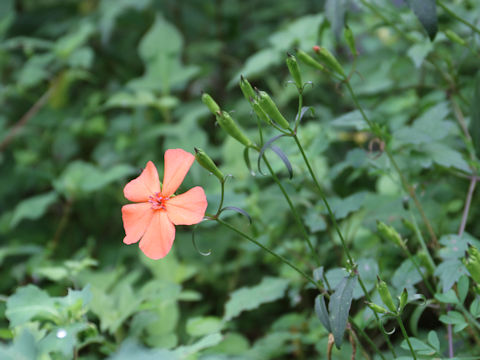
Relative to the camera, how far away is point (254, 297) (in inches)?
40.3

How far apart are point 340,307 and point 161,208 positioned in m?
0.29

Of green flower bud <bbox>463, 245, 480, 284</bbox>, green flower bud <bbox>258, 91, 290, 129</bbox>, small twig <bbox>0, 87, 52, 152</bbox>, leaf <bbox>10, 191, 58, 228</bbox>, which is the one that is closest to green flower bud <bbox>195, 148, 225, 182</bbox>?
green flower bud <bbox>258, 91, 290, 129</bbox>

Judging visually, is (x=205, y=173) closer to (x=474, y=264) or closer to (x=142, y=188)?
(x=142, y=188)

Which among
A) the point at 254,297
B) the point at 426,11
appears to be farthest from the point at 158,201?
the point at 426,11

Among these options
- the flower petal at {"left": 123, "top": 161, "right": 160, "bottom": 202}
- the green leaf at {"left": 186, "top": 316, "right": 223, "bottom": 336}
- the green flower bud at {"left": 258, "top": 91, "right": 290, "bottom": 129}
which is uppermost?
the flower petal at {"left": 123, "top": 161, "right": 160, "bottom": 202}

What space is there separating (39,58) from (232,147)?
30.2 inches

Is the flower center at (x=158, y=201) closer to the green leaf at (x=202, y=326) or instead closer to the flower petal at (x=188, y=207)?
the flower petal at (x=188, y=207)

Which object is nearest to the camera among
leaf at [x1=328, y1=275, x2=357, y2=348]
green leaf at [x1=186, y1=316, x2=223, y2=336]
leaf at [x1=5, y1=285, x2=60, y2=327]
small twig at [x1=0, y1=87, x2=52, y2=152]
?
leaf at [x1=328, y1=275, x2=357, y2=348]

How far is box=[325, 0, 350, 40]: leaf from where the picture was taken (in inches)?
38.6

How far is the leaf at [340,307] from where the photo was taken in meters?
0.65

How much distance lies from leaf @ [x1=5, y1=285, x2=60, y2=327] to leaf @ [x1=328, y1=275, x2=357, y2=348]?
471mm

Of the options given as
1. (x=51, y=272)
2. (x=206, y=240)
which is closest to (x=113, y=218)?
(x=206, y=240)

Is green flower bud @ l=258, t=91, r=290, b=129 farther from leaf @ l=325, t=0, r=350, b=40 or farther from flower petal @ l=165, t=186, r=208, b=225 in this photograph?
leaf @ l=325, t=0, r=350, b=40

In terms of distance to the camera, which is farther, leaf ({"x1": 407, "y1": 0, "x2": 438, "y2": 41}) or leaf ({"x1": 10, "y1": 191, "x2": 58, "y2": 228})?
leaf ({"x1": 10, "y1": 191, "x2": 58, "y2": 228})
